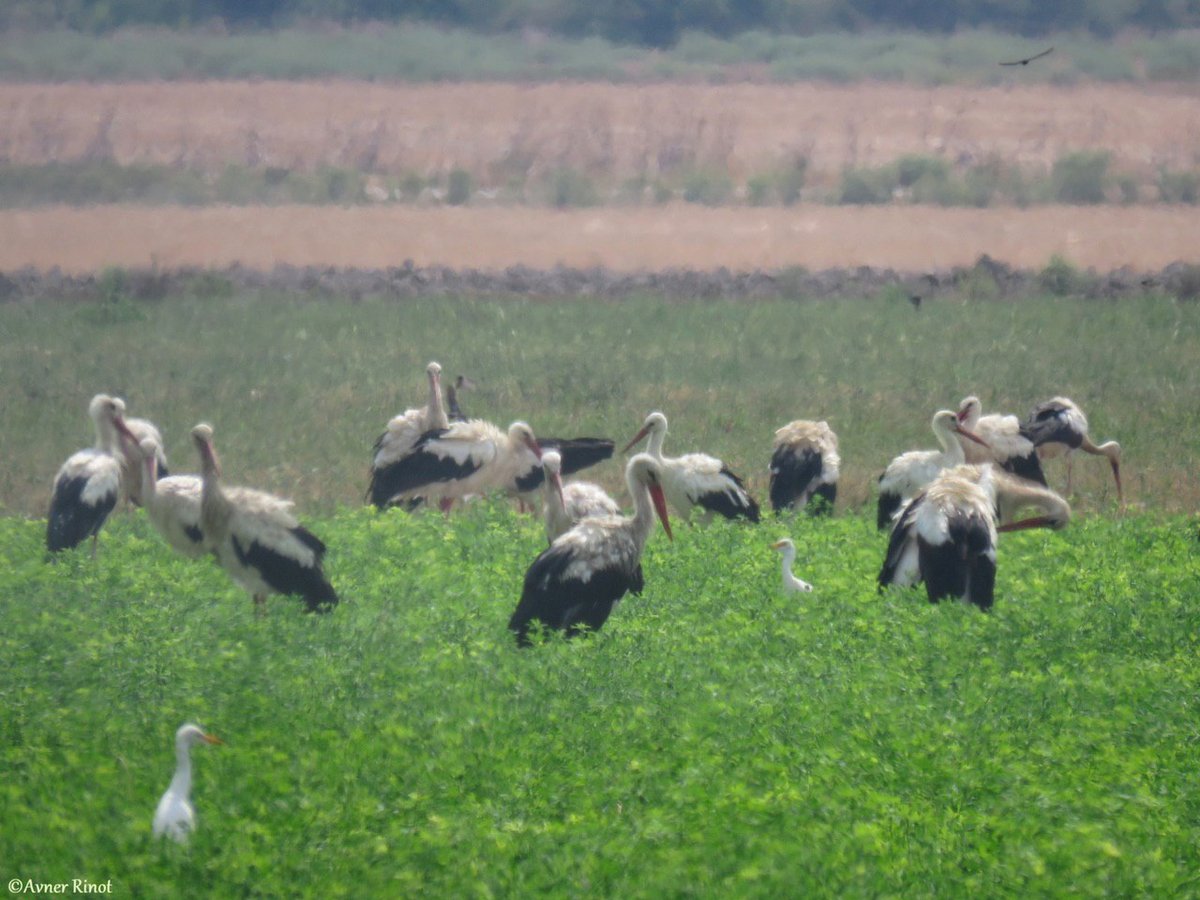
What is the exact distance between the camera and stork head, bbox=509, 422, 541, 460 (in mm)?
12469

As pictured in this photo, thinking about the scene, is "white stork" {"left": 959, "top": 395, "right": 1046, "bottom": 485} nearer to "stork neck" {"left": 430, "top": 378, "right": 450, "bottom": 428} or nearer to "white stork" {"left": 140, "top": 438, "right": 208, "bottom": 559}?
"stork neck" {"left": 430, "top": 378, "right": 450, "bottom": 428}

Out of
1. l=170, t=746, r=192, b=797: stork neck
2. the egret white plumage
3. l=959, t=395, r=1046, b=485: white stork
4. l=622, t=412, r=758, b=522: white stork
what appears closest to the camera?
the egret white plumage

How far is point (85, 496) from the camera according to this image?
10.5m

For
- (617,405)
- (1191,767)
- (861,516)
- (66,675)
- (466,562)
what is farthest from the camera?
(617,405)

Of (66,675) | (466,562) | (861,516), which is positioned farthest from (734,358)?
(66,675)

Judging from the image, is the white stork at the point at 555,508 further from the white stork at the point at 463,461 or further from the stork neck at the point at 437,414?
the stork neck at the point at 437,414

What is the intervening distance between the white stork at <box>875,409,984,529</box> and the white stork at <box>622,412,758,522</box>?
3.21ft

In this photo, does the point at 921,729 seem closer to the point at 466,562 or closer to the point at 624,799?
the point at 624,799

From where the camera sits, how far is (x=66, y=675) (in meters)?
7.24

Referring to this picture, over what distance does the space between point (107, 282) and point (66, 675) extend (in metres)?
21.1

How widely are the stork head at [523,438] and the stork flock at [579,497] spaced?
17mm

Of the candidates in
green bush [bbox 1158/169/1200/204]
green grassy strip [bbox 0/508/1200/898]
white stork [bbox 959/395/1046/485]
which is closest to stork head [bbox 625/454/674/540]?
green grassy strip [bbox 0/508/1200/898]

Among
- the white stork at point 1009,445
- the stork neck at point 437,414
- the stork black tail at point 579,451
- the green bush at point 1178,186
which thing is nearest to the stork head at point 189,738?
the stork black tail at point 579,451

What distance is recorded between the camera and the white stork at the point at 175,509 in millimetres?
9797
